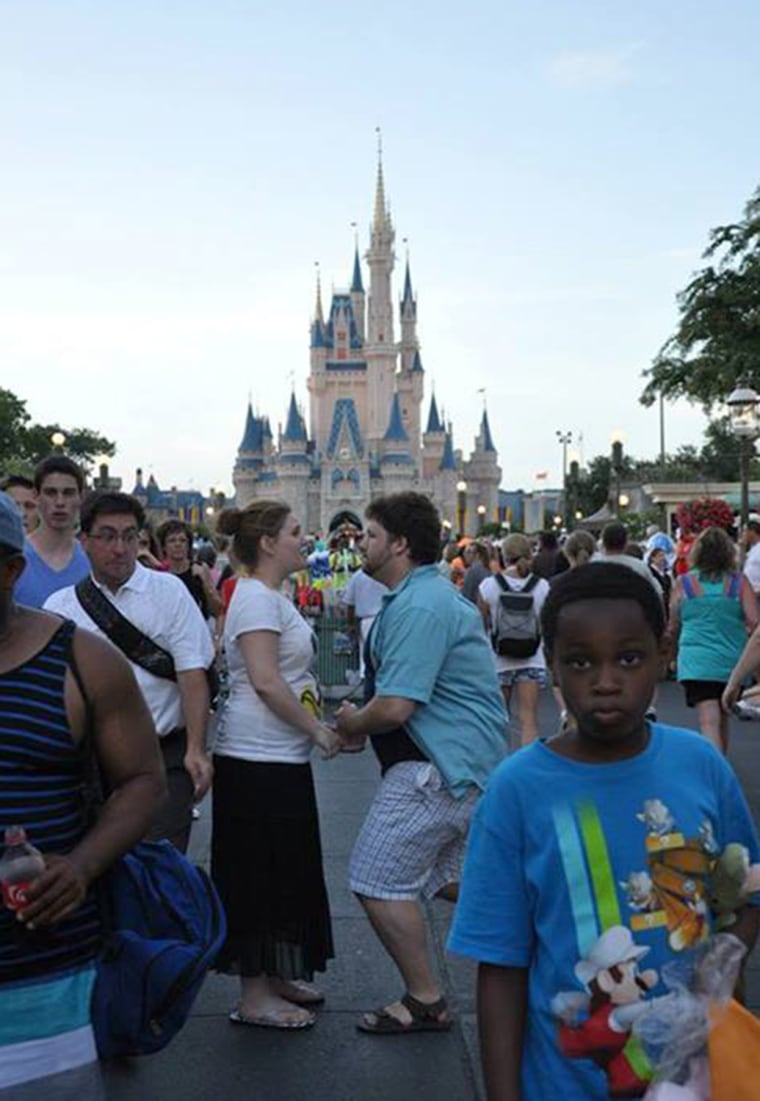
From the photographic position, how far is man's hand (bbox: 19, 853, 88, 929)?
2.27m

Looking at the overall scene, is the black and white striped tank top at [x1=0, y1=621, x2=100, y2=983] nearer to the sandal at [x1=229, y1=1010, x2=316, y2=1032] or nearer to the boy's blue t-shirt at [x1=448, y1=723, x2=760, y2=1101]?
the boy's blue t-shirt at [x1=448, y1=723, x2=760, y2=1101]

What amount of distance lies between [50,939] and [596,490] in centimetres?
8023

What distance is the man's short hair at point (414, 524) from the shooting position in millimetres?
4734

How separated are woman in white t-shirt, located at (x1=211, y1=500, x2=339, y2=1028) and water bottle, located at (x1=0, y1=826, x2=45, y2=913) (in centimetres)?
248

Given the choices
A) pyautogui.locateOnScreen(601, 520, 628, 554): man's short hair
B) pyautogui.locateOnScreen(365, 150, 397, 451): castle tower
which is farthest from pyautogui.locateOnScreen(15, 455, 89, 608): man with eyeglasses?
pyautogui.locateOnScreen(365, 150, 397, 451): castle tower

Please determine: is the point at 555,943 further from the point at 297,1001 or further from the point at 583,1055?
the point at 297,1001

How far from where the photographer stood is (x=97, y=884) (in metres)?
2.60

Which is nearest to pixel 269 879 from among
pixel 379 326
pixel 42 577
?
pixel 42 577

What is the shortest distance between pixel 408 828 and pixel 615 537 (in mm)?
5835

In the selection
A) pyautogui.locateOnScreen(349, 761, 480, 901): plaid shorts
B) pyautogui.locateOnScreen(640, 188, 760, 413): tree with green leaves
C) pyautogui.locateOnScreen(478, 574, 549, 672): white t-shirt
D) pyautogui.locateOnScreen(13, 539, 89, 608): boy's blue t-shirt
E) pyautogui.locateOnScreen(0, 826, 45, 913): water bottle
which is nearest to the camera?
pyautogui.locateOnScreen(0, 826, 45, 913): water bottle

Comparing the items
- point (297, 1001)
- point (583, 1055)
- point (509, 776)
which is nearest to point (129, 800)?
point (509, 776)

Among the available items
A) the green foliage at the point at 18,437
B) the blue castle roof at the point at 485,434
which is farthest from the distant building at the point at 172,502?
the green foliage at the point at 18,437

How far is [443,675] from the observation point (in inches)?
179

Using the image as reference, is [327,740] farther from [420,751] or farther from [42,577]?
[42,577]
